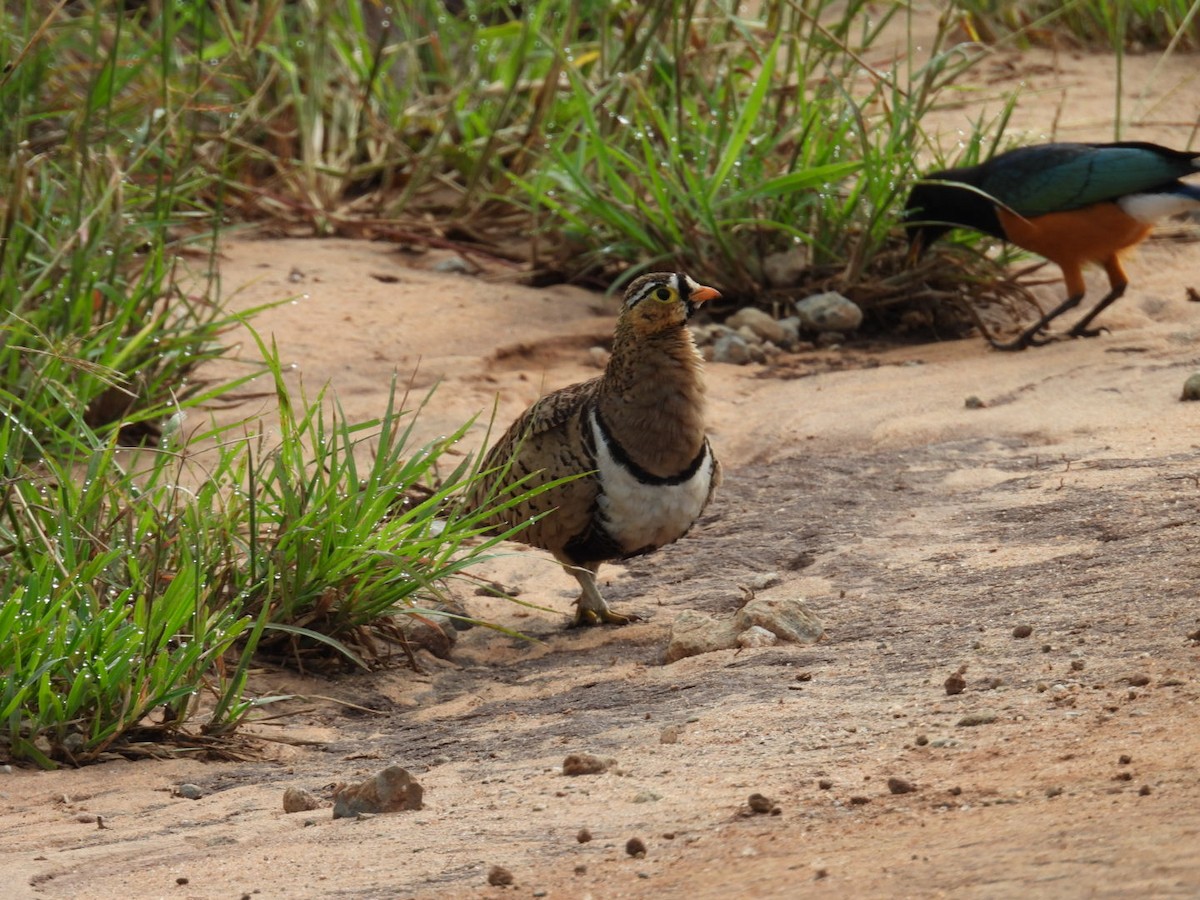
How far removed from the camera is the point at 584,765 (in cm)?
289

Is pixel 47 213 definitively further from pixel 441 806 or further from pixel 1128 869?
pixel 1128 869

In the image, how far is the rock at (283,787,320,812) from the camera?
9.56ft

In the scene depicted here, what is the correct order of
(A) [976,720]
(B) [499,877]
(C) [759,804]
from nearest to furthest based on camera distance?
1. (B) [499,877]
2. (C) [759,804]
3. (A) [976,720]

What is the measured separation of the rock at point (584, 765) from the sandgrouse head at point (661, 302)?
5.21 feet

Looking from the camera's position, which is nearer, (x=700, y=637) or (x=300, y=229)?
(x=700, y=637)

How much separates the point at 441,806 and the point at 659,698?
2.49 ft

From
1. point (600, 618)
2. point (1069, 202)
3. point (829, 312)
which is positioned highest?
point (1069, 202)

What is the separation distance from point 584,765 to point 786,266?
13.7ft

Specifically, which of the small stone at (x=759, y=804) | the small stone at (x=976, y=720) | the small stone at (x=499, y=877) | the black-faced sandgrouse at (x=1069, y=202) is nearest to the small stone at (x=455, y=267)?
the black-faced sandgrouse at (x=1069, y=202)

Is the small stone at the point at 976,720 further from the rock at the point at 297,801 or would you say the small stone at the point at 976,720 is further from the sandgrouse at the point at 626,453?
the sandgrouse at the point at 626,453

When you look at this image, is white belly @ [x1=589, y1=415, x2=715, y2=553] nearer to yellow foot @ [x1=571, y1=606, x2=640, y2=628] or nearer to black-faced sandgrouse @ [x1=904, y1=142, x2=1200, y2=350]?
yellow foot @ [x1=571, y1=606, x2=640, y2=628]

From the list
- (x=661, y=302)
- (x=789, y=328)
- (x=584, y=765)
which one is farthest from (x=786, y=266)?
(x=584, y=765)

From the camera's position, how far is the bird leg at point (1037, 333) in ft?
20.5

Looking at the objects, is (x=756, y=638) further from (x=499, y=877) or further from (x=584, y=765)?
(x=499, y=877)
